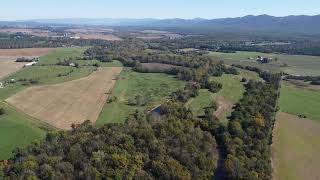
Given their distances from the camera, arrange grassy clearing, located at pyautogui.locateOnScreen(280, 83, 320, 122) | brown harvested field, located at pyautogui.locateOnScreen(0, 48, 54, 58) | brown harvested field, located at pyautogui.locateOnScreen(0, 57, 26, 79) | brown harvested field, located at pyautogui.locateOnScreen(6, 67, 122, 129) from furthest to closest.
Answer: brown harvested field, located at pyautogui.locateOnScreen(0, 48, 54, 58) < brown harvested field, located at pyautogui.locateOnScreen(0, 57, 26, 79) < grassy clearing, located at pyautogui.locateOnScreen(280, 83, 320, 122) < brown harvested field, located at pyautogui.locateOnScreen(6, 67, 122, 129)

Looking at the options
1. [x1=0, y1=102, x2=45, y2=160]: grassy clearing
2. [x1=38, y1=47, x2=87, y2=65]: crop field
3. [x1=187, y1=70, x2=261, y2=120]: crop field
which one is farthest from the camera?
[x1=38, y1=47, x2=87, y2=65]: crop field

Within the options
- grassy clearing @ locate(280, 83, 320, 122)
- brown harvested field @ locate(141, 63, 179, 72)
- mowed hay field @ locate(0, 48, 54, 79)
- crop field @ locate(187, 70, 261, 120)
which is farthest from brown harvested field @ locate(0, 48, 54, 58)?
grassy clearing @ locate(280, 83, 320, 122)

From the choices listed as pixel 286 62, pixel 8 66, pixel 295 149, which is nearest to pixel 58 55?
pixel 8 66

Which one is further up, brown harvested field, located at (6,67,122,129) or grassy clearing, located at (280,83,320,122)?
grassy clearing, located at (280,83,320,122)

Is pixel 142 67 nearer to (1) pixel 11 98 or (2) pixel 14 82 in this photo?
(2) pixel 14 82

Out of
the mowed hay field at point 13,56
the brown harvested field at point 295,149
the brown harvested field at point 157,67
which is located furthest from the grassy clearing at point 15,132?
the brown harvested field at point 157,67

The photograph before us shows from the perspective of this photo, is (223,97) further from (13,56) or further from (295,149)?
(13,56)

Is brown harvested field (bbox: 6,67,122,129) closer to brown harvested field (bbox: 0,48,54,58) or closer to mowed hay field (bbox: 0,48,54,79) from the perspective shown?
mowed hay field (bbox: 0,48,54,79)
